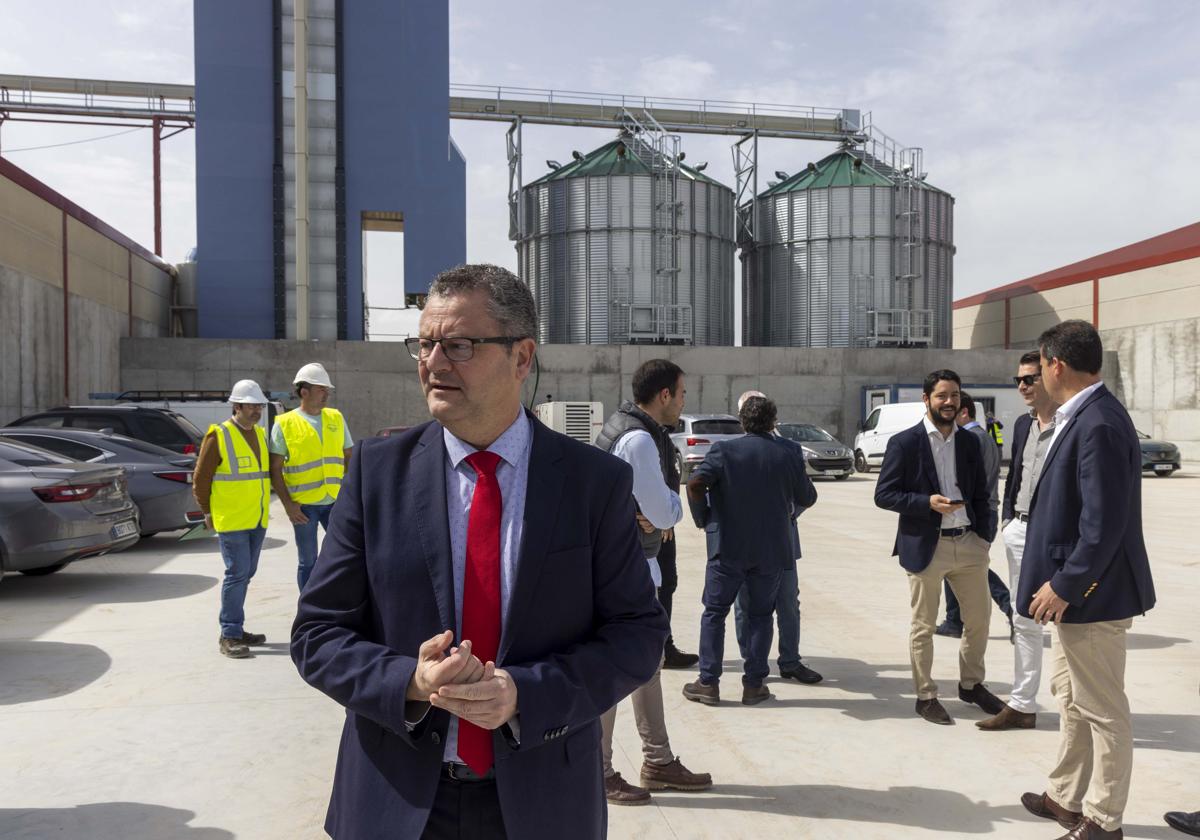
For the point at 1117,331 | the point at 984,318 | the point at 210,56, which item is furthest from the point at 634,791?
the point at 984,318

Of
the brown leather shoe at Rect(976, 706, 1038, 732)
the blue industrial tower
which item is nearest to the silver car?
the blue industrial tower

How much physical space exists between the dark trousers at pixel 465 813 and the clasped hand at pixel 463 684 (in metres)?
0.23

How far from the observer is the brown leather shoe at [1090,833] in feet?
11.2

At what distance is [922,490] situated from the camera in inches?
204

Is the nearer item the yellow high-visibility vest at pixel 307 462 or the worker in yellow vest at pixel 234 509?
the worker in yellow vest at pixel 234 509

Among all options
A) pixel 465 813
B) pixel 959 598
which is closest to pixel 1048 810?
pixel 959 598

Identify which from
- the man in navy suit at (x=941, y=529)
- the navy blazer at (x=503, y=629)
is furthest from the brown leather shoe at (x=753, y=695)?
the navy blazer at (x=503, y=629)

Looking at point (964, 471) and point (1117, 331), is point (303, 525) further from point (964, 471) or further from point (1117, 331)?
point (1117, 331)

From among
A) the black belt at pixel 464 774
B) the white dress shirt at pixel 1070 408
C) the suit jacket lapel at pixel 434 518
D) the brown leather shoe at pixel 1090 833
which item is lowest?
the brown leather shoe at pixel 1090 833

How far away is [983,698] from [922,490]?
3.96 ft

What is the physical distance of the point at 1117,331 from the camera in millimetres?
31297

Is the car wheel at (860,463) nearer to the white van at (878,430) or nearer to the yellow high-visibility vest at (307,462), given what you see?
the white van at (878,430)

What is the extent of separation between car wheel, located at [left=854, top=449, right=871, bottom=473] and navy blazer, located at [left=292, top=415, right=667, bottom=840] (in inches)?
950

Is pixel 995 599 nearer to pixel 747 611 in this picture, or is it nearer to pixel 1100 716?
pixel 747 611
